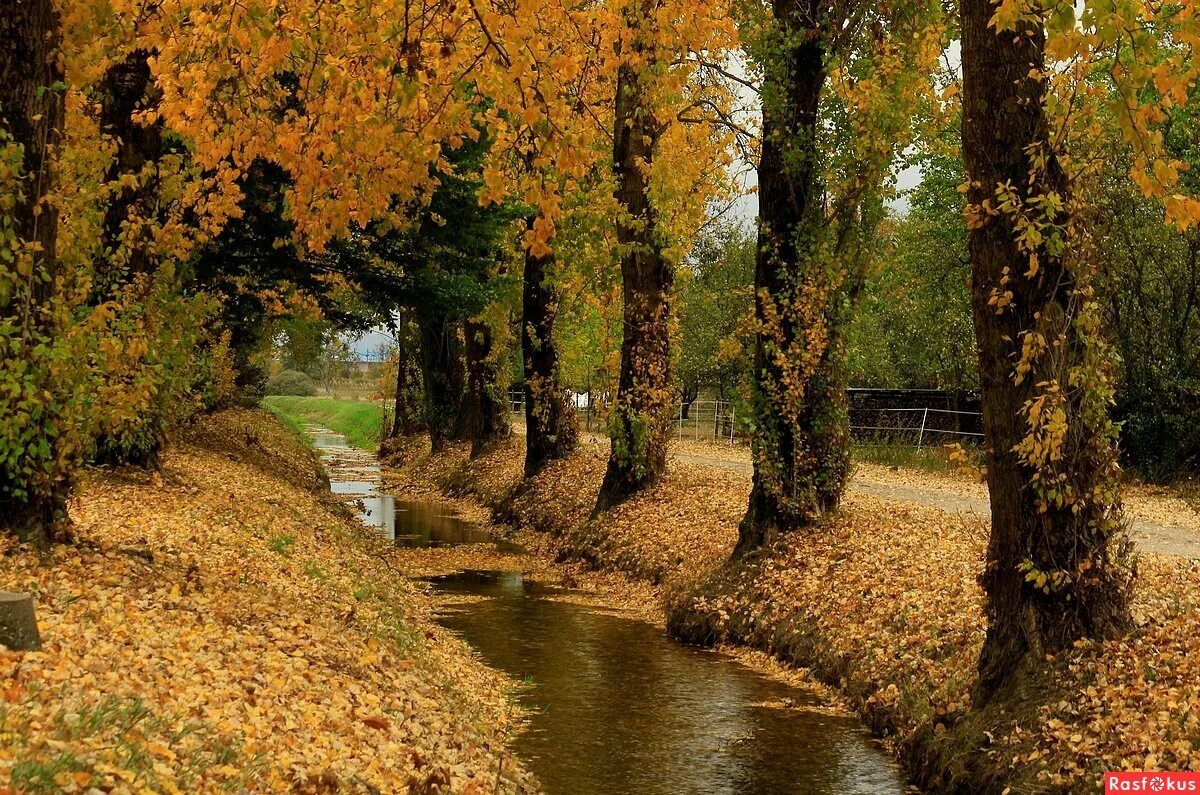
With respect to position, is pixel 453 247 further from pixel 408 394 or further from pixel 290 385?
pixel 290 385

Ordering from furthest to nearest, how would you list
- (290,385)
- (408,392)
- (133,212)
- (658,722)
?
1. (290,385)
2. (408,392)
3. (133,212)
4. (658,722)

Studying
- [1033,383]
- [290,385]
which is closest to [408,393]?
[1033,383]

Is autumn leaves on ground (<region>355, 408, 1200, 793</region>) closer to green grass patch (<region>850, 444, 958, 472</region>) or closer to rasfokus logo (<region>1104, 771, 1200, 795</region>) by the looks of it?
rasfokus logo (<region>1104, 771, 1200, 795</region>)

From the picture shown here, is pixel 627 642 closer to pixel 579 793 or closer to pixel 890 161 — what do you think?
pixel 579 793

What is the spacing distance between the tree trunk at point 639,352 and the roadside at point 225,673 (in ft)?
20.9

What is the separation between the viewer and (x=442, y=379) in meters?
36.1

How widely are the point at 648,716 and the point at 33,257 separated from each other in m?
6.32

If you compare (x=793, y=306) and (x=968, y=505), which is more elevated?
(x=793, y=306)

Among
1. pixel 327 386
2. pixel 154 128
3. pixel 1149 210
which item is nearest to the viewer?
pixel 154 128

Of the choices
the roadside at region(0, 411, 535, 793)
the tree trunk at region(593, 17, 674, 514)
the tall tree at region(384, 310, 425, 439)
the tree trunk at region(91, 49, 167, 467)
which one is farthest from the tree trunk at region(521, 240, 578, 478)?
the tall tree at region(384, 310, 425, 439)

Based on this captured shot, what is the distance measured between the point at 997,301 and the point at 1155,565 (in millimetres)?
4749

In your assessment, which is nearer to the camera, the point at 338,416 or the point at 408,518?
the point at 408,518

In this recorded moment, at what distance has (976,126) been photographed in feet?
26.7

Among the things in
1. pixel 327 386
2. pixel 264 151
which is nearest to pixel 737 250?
pixel 264 151
